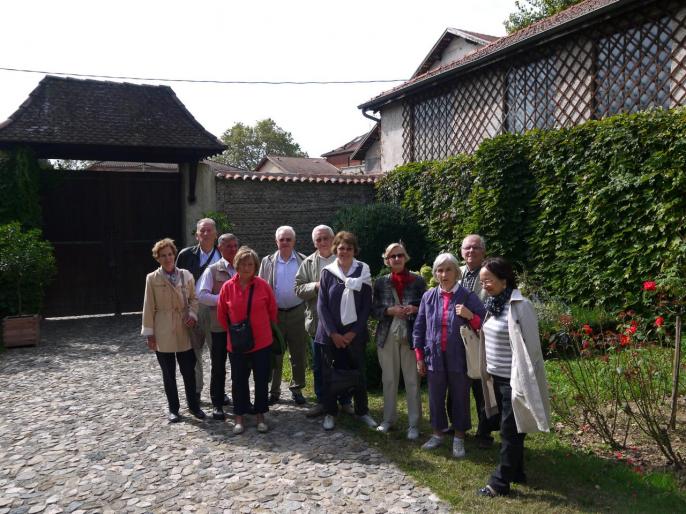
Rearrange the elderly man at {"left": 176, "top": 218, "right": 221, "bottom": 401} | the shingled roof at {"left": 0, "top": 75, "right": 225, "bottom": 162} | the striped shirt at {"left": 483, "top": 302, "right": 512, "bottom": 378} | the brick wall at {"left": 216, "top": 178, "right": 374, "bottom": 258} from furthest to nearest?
the brick wall at {"left": 216, "top": 178, "right": 374, "bottom": 258}
the shingled roof at {"left": 0, "top": 75, "right": 225, "bottom": 162}
the elderly man at {"left": 176, "top": 218, "right": 221, "bottom": 401}
the striped shirt at {"left": 483, "top": 302, "right": 512, "bottom": 378}

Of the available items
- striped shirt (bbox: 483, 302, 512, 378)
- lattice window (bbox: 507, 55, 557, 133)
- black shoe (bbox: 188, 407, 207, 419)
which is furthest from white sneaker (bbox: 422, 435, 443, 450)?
lattice window (bbox: 507, 55, 557, 133)

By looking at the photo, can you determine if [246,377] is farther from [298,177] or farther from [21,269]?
[298,177]

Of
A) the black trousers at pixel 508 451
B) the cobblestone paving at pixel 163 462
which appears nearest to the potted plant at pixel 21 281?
the cobblestone paving at pixel 163 462

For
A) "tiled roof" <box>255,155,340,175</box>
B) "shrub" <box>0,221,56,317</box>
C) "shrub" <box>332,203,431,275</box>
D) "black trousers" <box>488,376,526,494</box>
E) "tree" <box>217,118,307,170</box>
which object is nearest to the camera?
"black trousers" <box>488,376,526,494</box>

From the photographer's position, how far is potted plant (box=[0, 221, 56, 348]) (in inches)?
359

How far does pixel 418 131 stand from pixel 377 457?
12.6 m

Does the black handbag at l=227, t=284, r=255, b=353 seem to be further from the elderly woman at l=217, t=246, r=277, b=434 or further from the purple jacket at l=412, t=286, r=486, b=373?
the purple jacket at l=412, t=286, r=486, b=373

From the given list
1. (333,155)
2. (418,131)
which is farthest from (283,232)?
(333,155)

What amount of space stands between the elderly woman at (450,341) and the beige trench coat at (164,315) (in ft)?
7.75

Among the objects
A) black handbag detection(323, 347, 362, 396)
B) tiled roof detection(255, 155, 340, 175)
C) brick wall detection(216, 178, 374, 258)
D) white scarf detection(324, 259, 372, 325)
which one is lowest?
black handbag detection(323, 347, 362, 396)

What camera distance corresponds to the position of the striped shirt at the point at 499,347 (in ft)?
12.8

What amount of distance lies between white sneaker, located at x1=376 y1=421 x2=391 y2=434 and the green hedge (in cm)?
379

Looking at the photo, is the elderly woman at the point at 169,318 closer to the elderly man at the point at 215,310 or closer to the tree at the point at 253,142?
the elderly man at the point at 215,310

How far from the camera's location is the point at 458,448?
4.43m
